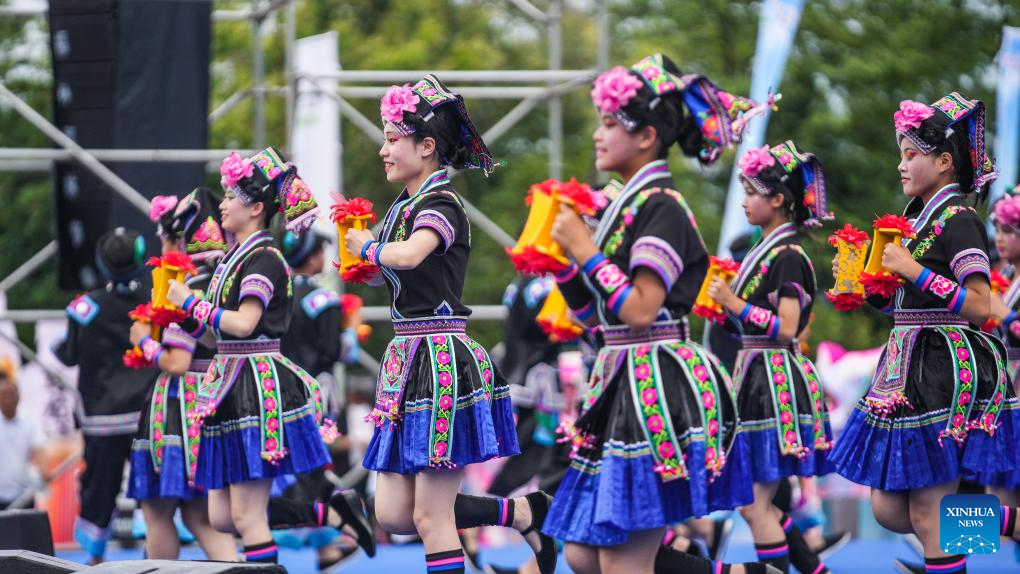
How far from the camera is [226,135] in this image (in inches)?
922

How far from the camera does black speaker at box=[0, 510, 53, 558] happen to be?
235 inches

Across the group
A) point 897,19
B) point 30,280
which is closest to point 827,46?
point 897,19

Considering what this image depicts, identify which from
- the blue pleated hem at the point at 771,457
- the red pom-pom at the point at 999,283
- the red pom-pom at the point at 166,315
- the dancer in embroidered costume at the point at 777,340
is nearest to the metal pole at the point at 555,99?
the red pom-pom at the point at 999,283

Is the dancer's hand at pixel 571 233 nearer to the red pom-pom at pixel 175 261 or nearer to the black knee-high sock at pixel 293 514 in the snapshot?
the red pom-pom at pixel 175 261

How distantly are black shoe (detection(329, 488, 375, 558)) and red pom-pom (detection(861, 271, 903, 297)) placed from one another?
2.86m

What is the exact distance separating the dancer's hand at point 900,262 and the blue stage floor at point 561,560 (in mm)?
3464

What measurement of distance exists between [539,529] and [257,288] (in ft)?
4.84

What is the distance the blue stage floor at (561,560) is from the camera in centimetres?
827

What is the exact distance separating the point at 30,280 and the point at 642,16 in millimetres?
10106

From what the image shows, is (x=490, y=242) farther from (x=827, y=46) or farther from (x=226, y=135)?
(x=827, y=46)

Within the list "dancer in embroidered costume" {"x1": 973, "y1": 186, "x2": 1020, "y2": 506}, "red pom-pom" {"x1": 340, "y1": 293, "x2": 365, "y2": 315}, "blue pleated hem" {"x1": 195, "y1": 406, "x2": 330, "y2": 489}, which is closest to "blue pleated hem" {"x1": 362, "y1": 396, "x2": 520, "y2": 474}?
"blue pleated hem" {"x1": 195, "y1": 406, "x2": 330, "y2": 489}

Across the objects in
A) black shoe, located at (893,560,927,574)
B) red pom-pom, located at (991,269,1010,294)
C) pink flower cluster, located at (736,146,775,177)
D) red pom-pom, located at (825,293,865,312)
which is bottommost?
black shoe, located at (893,560,927,574)

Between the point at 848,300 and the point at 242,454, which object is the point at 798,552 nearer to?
the point at 848,300

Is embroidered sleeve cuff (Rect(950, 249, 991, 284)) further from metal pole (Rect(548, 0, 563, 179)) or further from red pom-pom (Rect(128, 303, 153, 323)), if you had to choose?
metal pole (Rect(548, 0, 563, 179))
